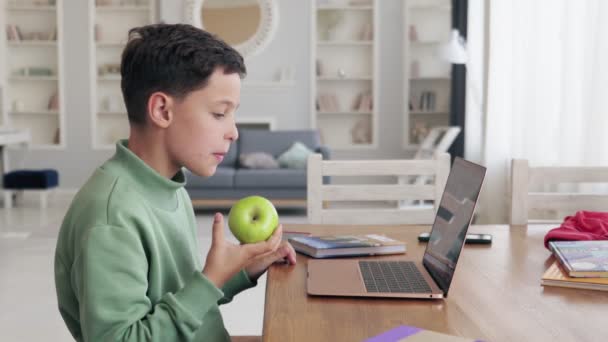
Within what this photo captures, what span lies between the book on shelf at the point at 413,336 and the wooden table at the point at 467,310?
1.4 inches

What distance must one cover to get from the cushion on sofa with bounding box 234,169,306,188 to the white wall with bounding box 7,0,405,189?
1436 mm

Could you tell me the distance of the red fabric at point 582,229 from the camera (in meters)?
1.65

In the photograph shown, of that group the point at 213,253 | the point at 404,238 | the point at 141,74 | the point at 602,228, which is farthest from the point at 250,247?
the point at 602,228

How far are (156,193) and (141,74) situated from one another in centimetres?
20

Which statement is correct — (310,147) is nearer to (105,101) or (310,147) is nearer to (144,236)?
(105,101)

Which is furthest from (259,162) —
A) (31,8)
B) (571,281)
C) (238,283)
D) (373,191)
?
(571,281)

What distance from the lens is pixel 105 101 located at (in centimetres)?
805

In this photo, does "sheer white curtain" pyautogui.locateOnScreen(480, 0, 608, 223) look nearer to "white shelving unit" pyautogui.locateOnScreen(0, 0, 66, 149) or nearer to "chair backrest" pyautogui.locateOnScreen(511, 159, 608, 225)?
"chair backrest" pyautogui.locateOnScreen(511, 159, 608, 225)

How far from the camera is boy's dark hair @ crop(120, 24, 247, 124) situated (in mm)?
1154

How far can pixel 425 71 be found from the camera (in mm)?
8047

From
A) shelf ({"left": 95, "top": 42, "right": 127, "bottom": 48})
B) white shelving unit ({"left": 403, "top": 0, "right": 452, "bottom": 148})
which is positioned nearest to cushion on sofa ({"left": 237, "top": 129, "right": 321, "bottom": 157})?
white shelving unit ({"left": 403, "top": 0, "right": 452, "bottom": 148})

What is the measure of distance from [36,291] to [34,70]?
16.0ft

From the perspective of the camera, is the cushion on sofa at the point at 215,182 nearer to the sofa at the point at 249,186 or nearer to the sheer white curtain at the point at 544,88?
the sofa at the point at 249,186

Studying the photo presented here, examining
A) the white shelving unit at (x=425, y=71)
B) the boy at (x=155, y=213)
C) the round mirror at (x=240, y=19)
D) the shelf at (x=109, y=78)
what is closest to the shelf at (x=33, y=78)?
the shelf at (x=109, y=78)
